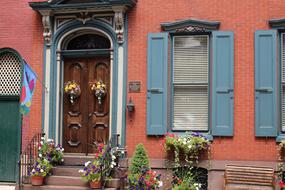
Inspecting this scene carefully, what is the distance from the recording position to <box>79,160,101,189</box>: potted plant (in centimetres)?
988

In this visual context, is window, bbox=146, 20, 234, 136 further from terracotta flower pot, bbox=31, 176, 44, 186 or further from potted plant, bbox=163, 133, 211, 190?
terracotta flower pot, bbox=31, 176, 44, 186

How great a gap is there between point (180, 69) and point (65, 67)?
9.58 feet

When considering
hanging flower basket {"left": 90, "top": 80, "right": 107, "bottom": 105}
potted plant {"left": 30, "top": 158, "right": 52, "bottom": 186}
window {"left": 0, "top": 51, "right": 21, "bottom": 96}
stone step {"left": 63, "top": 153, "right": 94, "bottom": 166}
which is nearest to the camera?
potted plant {"left": 30, "top": 158, "right": 52, "bottom": 186}

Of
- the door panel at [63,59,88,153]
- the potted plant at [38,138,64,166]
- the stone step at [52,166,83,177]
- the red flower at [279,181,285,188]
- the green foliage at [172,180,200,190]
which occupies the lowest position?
the green foliage at [172,180,200,190]

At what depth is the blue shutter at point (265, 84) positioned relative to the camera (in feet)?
33.5

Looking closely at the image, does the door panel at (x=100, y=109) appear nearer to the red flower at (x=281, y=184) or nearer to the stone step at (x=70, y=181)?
the stone step at (x=70, y=181)

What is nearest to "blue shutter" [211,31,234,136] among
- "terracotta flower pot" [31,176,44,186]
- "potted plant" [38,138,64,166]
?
"potted plant" [38,138,64,166]

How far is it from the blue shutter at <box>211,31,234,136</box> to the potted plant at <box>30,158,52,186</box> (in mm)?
3803

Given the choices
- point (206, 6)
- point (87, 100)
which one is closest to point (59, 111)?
point (87, 100)

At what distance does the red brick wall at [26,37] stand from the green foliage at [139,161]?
2802mm

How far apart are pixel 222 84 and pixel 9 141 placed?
5499 millimetres

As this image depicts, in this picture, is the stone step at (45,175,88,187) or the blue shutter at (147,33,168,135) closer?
the stone step at (45,175,88,187)

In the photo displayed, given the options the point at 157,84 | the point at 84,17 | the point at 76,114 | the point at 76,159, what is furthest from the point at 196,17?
the point at 76,159

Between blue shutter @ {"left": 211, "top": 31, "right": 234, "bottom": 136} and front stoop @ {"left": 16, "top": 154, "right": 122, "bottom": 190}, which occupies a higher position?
blue shutter @ {"left": 211, "top": 31, "right": 234, "bottom": 136}
